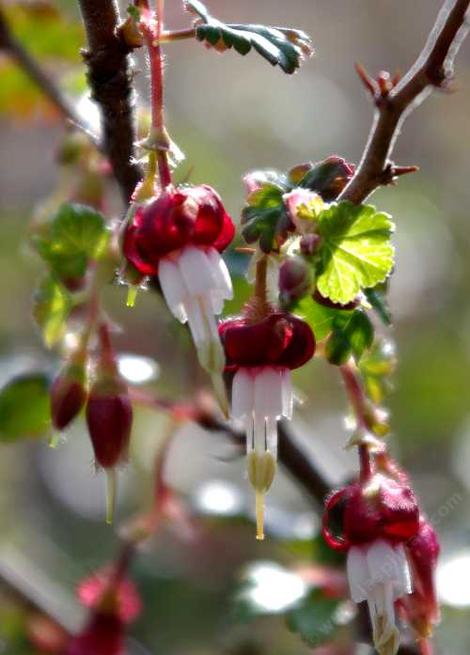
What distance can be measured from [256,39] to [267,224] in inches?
7.8

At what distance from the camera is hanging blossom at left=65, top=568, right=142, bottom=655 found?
170 cm

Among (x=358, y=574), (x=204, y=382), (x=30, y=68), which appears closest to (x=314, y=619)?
(x=204, y=382)

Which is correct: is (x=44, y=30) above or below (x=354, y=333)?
above

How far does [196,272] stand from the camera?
979mm

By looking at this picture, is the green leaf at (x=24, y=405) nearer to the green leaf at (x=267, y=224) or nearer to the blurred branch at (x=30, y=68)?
the blurred branch at (x=30, y=68)

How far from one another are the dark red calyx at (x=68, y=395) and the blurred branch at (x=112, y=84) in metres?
0.19

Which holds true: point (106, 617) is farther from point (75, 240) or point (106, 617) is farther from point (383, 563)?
point (383, 563)

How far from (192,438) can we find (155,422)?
0.37m

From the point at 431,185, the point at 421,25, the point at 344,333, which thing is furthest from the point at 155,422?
the point at 421,25

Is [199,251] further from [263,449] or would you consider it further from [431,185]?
[431,185]

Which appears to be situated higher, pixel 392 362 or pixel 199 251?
pixel 392 362

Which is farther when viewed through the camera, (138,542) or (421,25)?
(421,25)

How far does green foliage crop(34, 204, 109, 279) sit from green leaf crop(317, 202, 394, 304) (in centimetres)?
33

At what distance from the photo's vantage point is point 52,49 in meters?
2.12
